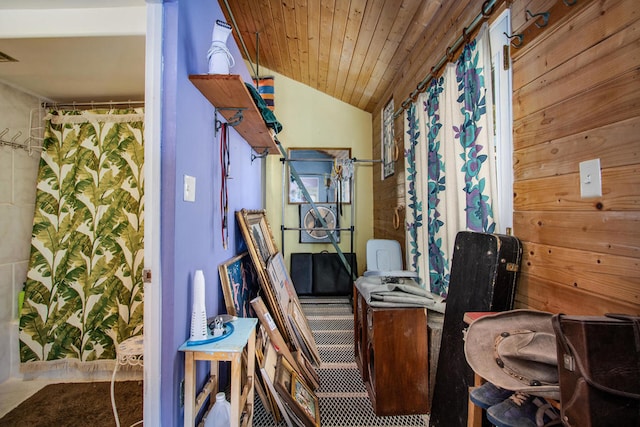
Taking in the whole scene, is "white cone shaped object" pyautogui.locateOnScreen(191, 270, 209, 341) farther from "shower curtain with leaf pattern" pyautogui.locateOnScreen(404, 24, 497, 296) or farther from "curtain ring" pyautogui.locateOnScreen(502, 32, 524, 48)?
"curtain ring" pyautogui.locateOnScreen(502, 32, 524, 48)

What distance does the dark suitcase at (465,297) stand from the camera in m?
1.15

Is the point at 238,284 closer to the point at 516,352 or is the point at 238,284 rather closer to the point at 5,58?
the point at 516,352

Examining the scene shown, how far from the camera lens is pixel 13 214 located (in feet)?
6.19

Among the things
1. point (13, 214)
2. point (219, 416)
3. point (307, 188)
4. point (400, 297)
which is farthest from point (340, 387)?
point (307, 188)

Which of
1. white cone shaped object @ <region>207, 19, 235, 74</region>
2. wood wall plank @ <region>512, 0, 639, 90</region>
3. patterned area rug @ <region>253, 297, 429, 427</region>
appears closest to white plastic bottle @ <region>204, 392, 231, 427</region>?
patterned area rug @ <region>253, 297, 429, 427</region>

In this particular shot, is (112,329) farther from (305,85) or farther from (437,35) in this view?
(305,85)

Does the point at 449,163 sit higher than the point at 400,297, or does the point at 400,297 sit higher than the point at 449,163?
the point at 449,163

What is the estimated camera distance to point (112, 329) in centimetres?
197

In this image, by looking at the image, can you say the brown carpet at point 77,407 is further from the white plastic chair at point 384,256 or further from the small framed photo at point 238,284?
the white plastic chair at point 384,256

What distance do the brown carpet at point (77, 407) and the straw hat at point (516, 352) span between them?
5.96 ft

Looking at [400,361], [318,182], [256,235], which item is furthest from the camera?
[318,182]

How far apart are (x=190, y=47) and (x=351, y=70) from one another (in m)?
2.23

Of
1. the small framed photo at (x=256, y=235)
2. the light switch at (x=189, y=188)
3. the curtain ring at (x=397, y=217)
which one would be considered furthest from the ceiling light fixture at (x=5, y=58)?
the curtain ring at (x=397, y=217)

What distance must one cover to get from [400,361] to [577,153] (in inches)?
49.2
